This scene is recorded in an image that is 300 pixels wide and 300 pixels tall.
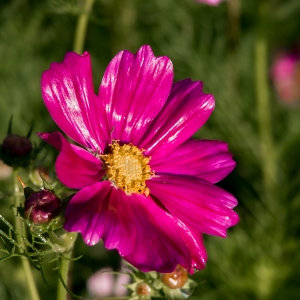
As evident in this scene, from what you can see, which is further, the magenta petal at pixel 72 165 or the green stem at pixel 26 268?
the green stem at pixel 26 268

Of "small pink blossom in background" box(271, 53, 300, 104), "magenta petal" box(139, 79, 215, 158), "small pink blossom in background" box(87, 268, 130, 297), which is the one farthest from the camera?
"small pink blossom in background" box(271, 53, 300, 104)

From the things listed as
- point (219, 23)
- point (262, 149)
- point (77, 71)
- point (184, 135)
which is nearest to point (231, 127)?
point (262, 149)

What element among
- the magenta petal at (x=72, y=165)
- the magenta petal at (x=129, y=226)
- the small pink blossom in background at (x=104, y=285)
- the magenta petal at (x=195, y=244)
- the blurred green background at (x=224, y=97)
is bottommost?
the small pink blossom in background at (x=104, y=285)

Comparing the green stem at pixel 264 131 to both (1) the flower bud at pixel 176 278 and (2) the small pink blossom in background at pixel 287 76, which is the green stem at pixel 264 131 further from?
(1) the flower bud at pixel 176 278

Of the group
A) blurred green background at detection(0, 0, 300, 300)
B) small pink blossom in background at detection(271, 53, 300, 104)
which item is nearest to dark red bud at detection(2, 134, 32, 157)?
blurred green background at detection(0, 0, 300, 300)

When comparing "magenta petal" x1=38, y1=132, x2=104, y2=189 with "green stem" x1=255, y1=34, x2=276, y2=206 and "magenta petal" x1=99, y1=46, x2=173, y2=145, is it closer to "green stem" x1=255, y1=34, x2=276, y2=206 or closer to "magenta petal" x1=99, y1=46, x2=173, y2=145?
"magenta petal" x1=99, y1=46, x2=173, y2=145

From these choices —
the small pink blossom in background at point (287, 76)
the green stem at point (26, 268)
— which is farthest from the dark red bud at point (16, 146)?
the small pink blossom in background at point (287, 76)
